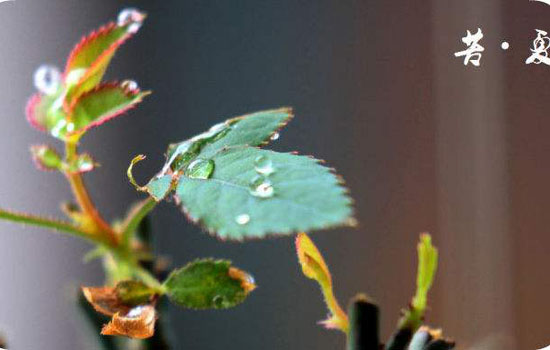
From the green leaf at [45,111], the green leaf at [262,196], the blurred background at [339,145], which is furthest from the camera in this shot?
the blurred background at [339,145]

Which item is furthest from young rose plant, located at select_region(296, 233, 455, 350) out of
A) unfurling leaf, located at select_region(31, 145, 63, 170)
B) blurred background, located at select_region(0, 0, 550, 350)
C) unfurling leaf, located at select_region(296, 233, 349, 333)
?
blurred background, located at select_region(0, 0, 550, 350)

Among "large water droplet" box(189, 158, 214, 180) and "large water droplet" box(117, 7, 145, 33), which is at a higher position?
"large water droplet" box(117, 7, 145, 33)

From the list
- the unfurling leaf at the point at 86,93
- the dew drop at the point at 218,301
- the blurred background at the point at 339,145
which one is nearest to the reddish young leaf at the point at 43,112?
the unfurling leaf at the point at 86,93

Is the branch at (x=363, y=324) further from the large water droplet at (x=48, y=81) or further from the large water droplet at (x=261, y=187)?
the large water droplet at (x=48, y=81)

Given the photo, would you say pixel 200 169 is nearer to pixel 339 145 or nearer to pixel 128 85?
pixel 128 85

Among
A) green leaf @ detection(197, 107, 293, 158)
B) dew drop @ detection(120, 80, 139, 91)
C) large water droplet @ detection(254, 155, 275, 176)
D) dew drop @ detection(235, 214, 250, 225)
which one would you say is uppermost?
dew drop @ detection(120, 80, 139, 91)

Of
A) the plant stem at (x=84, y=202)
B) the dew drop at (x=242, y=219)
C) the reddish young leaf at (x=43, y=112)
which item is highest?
the reddish young leaf at (x=43, y=112)

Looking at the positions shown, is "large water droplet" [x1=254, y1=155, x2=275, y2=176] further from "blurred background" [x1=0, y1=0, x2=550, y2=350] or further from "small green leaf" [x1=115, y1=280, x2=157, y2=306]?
"blurred background" [x1=0, y1=0, x2=550, y2=350]

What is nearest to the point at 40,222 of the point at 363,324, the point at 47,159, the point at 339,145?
the point at 47,159
